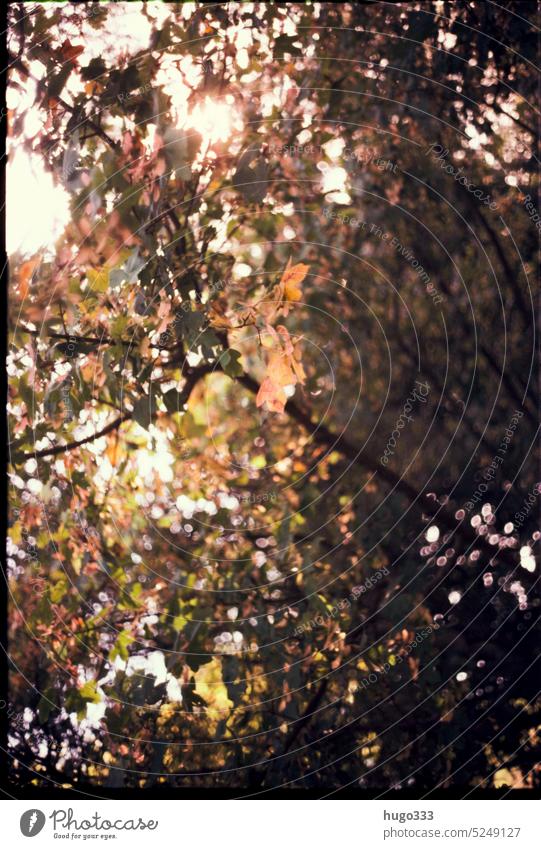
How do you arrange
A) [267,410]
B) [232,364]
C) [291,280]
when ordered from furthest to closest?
[267,410]
[291,280]
[232,364]

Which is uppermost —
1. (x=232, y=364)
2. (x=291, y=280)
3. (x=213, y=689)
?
(x=291, y=280)

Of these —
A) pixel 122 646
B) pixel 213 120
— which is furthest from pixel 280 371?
pixel 122 646

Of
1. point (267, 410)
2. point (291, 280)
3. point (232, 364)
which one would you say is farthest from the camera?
point (267, 410)

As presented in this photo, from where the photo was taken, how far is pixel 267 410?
2.46 metres

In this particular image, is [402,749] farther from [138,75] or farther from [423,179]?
[138,75]

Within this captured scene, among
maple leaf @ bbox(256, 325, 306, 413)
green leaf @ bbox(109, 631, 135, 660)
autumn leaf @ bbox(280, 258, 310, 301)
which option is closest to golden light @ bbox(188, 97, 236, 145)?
autumn leaf @ bbox(280, 258, 310, 301)

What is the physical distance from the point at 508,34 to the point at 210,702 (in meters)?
2.02

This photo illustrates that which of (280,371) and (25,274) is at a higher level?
(25,274)

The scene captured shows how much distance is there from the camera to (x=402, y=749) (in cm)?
225

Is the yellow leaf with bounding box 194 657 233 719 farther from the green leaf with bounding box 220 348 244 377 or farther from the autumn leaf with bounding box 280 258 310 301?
the autumn leaf with bounding box 280 258 310 301

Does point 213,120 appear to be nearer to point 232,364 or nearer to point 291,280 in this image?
point 291,280

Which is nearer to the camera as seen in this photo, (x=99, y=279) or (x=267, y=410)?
(x=99, y=279)

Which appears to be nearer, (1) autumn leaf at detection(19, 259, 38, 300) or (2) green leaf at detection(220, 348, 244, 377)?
(2) green leaf at detection(220, 348, 244, 377)

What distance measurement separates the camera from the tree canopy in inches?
84.1
